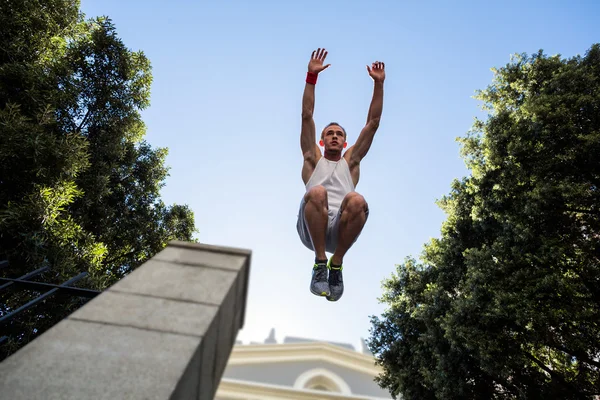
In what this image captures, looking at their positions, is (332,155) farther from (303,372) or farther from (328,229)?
(303,372)

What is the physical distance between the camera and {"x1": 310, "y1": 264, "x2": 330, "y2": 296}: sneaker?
5012 millimetres

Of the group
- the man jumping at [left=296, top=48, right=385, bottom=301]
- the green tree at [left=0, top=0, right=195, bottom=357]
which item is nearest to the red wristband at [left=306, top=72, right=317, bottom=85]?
the man jumping at [left=296, top=48, right=385, bottom=301]

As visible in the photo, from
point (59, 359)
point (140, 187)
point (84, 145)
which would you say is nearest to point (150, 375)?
point (59, 359)

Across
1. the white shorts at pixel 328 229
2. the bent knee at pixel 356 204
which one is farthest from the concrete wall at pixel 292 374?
the bent knee at pixel 356 204

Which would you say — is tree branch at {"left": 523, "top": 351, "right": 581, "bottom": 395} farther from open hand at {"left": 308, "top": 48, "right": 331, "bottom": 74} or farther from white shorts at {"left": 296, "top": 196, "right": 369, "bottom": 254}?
open hand at {"left": 308, "top": 48, "right": 331, "bottom": 74}

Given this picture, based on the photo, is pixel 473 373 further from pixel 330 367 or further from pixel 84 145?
pixel 330 367

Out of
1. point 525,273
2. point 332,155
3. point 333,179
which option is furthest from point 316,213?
point 525,273

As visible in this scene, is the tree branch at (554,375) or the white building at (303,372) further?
the white building at (303,372)

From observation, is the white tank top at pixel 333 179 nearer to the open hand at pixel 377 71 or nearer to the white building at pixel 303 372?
the open hand at pixel 377 71

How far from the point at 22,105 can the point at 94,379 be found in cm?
956

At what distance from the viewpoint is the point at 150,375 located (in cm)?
180

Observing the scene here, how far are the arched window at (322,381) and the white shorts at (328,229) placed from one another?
2238cm

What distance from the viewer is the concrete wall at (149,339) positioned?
1734mm

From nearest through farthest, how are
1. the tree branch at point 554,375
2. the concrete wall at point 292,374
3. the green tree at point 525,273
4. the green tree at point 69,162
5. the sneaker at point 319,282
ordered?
1. the sneaker at point 319,282
2. the green tree at point 69,162
3. the green tree at point 525,273
4. the tree branch at point 554,375
5. the concrete wall at point 292,374
